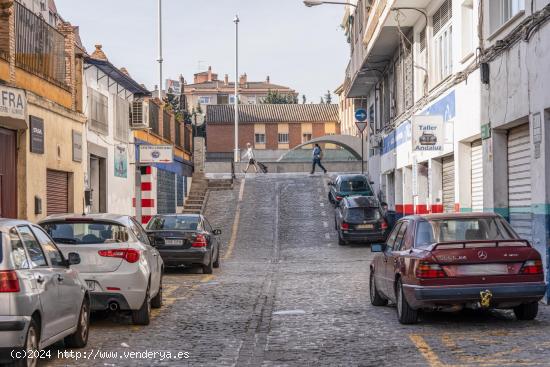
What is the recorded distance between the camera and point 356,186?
3803 centimetres

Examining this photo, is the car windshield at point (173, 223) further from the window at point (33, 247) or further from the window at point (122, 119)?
the window at point (33, 247)

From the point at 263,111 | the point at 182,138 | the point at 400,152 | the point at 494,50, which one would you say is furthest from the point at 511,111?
the point at 263,111

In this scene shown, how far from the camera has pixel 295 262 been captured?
2591cm

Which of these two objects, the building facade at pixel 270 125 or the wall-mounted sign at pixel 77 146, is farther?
the building facade at pixel 270 125

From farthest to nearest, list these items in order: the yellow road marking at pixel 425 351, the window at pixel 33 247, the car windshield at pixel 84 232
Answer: the car windshield at pixel 84 232 < the yellow road marking at pixel 425 351 < the window at pixel 33 247

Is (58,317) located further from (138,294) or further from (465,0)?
(465,0)

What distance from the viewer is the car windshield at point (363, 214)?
102ft

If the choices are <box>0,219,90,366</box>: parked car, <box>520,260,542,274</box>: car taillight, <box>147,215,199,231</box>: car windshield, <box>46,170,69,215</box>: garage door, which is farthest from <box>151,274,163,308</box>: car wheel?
<box>46,170,69,215</box>: garage door

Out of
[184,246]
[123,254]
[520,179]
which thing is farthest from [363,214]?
[123,254]

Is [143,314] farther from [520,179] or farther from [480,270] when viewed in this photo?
[520,179]

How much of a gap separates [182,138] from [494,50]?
30.4 m

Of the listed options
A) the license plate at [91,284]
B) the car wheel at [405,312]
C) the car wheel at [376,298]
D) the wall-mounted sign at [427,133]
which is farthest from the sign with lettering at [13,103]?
the wall-mounted sign at [427,133]

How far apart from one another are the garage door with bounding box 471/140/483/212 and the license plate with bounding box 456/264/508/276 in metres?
10.2

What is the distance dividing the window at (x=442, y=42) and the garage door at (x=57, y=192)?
417 inches
